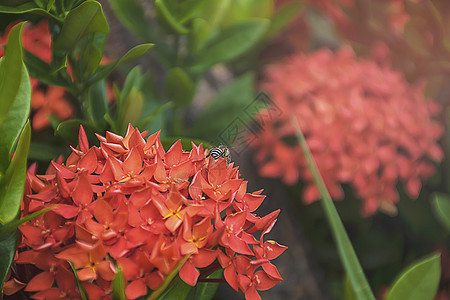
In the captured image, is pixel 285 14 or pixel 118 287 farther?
pixel 285 14

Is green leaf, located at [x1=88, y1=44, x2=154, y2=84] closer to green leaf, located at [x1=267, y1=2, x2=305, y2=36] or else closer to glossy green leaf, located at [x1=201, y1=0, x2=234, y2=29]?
glossy green leaf, located at [x1=201, y1=0, x2=234, y2=29]

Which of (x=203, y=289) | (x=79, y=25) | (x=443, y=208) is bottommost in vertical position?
(x=443, y=208)

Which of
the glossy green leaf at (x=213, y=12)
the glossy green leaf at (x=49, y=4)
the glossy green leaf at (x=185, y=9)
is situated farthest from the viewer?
the glossy green leaf at (x=213, y=12)

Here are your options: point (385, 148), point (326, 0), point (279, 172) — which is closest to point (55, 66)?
point (279, 172)

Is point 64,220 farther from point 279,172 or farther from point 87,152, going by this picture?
point 279,172

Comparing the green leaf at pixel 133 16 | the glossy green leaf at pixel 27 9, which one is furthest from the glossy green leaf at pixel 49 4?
the green leaf at pixel 133 16

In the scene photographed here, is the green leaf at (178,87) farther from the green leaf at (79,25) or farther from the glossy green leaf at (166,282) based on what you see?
the glossy green leaf at (166,282)

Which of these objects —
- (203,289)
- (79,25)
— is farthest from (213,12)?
(203,289)

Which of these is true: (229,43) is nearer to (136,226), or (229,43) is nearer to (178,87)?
(178,87)
